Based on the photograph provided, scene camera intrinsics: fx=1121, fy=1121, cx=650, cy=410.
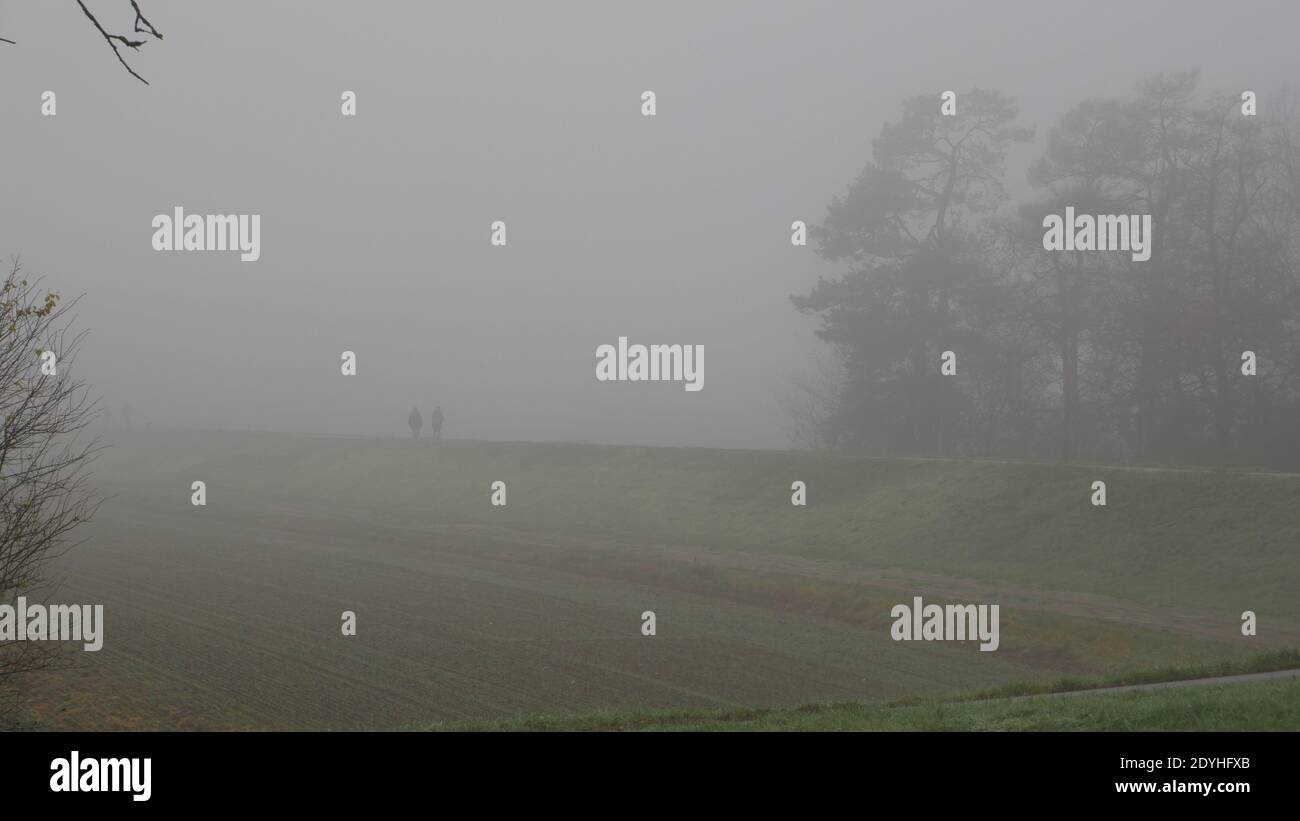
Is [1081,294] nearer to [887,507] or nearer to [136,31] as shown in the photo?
[887,507]

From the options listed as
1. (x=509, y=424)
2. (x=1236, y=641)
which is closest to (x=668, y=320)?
(x=509, y=424)

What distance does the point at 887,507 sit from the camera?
34219 millimetres

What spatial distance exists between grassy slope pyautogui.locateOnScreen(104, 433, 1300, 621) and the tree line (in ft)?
34.1

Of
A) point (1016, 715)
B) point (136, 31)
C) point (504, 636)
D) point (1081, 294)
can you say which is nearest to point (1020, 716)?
point (1016, 715)

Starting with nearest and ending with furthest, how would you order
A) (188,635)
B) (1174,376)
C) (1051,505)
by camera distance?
(188,635)
(1051,505)
(1174,376)

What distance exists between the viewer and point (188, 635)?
19.9m

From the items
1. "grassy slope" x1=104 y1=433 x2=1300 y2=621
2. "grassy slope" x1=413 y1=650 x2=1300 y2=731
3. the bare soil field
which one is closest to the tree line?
"grassy slope" x1=104 y1=433 x2=1300 y2=621

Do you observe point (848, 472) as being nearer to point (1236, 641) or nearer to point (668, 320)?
point (1236, 641)

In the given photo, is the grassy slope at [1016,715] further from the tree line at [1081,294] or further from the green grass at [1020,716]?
the tree line at [1081,294]

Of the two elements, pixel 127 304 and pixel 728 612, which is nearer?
pixel 728 612

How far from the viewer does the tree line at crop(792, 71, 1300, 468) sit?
135 ft
